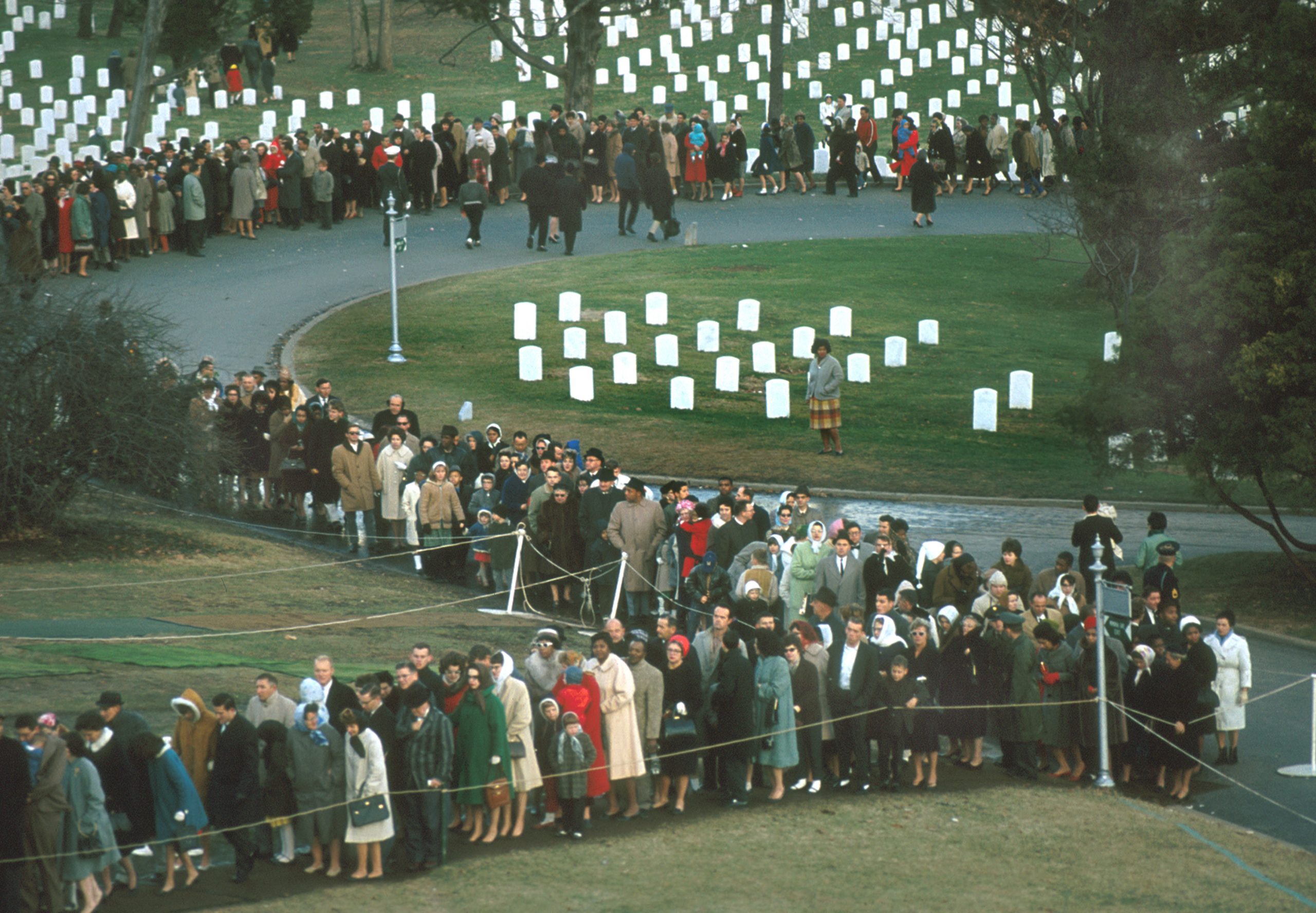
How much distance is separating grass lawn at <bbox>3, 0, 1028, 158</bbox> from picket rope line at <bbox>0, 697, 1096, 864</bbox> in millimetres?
33172

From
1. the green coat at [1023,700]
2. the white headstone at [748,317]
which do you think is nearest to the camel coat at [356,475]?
the green coat at [1023,700]

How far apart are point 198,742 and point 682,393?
49.4 feet

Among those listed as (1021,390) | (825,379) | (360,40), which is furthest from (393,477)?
(360,40)

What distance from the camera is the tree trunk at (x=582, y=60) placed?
130ft

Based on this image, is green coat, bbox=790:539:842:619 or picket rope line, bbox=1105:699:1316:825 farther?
green coat, bbox=790:539:842:619

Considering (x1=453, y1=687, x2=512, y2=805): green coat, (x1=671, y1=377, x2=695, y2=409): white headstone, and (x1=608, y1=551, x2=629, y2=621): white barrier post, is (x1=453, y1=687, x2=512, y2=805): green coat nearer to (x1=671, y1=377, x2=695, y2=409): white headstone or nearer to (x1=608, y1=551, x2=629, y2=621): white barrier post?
(x1=608, y1=551, x2=629, y2=621): white barrier post

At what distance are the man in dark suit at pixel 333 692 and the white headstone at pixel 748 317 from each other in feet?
59.4

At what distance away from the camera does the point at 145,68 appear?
33750 mm

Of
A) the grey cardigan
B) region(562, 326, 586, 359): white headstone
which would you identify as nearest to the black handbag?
the grey cardigan

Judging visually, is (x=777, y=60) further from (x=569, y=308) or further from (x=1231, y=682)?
(x=1231, y=682)

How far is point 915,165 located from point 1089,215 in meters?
11.8

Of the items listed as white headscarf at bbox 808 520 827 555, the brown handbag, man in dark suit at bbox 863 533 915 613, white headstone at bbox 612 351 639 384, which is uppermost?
white headstone at bbox 612 351 639 384

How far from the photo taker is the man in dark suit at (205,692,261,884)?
10898mm

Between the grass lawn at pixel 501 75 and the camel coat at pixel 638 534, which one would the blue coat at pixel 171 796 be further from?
the grass lawn at pixel 501 75
